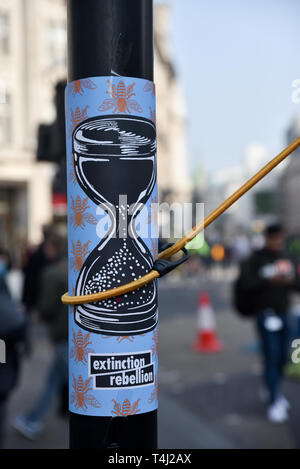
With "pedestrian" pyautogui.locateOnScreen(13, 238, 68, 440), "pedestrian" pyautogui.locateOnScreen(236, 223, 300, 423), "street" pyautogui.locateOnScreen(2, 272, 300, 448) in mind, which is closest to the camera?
"street" pyautogui.locateOnScreen(2, 272, 300, 448)

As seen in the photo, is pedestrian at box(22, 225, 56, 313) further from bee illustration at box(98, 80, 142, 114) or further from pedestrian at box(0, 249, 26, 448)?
bee illustration at box(98, 80, 142, 114)

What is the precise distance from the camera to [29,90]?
24453 millimetres

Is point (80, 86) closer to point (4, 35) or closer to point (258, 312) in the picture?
point (258, 312)

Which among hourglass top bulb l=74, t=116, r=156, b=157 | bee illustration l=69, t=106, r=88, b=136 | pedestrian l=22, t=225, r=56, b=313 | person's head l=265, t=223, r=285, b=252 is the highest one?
bee illustration l=69, t=106, r=88, b=136

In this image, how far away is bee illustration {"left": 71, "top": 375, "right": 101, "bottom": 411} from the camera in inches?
48.1

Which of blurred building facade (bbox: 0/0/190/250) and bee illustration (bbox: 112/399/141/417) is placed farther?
blurred building facade (bbox: 0/0/190/250)

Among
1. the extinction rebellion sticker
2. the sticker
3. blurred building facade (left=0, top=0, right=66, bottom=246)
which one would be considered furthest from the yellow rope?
blurred building facade (left=0, top=0, right=66, bottom=246)

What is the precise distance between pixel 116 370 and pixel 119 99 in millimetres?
548

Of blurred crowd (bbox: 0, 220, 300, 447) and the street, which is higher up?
blurred crowd (bbox: 0, 220, 300, 447)

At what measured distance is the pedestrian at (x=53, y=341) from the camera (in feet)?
17.2

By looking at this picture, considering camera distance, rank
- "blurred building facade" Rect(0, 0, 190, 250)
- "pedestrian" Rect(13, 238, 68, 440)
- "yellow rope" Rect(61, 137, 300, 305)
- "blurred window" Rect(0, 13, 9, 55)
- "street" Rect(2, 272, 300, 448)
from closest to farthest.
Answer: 1. "yellow rope" Rect(61, 137, 300, 305)
2. "street" Rect(2, 272, 300, 448)
3. "pedestrian" Rect(13, 238, 68, 440)
4. "blurred window" Rect(0, 13, 9, 55)
5. "blurred building facade" Rect(0, 0, 190, 250)

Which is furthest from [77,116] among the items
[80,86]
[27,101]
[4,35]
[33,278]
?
[27,101]

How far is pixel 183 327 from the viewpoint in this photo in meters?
10.8

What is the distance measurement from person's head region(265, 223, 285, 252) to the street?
1.60 meters
